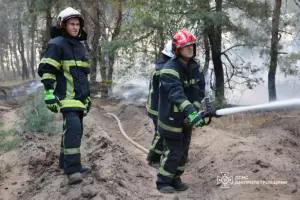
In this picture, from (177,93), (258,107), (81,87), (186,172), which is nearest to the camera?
(258,107)

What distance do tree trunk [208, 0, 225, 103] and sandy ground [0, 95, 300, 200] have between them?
13.1ft

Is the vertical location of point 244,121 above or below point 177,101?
below

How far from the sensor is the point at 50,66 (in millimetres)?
4254

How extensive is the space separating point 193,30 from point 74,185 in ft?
25.9

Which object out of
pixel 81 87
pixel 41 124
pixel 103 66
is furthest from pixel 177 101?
pixel 103 66

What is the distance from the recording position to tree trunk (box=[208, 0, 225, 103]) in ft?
35.8

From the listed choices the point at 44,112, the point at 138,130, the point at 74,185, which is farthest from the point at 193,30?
the point at 74,185

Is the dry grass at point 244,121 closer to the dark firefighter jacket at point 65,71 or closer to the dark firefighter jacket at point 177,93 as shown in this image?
the dark firefighter jacket at point 177,93

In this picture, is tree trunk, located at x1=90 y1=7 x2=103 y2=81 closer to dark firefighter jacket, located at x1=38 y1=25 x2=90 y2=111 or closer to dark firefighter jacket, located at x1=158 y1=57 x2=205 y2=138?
dark firefighter jacket, located at x1=38 y1=25 x2=90 y2=111

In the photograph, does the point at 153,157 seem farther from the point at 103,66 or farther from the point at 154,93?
the point at 103,66

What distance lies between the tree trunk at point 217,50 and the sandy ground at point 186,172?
399cm

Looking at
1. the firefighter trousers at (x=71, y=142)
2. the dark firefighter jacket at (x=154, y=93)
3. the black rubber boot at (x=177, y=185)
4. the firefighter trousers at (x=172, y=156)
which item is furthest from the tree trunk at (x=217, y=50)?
the firefighter trousers at (x=71, y=142)

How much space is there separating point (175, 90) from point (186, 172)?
2.14 metres

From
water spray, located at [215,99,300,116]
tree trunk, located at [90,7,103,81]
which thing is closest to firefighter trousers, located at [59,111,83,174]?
water spray, located at [215,99,300,116]
